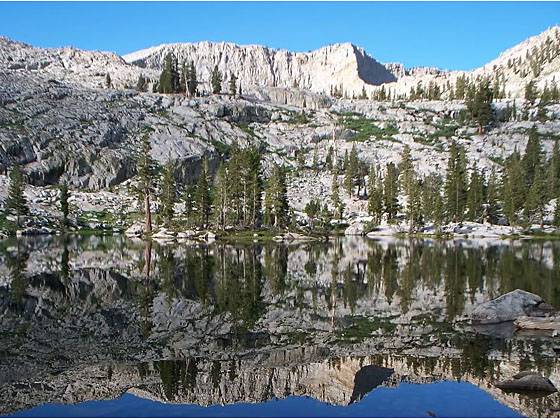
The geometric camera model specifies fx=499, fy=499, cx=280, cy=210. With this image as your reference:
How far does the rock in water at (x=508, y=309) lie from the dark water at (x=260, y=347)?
132cm

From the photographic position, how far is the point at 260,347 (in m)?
19.3

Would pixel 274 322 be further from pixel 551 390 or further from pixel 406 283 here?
pixel 406 283

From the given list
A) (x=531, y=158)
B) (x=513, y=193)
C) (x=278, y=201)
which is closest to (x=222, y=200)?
(x=278, y=201)

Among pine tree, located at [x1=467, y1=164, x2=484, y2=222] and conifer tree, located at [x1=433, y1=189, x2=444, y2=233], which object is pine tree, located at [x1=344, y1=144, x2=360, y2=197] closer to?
pine tree, located at [x1=467, y1=164, x2=484, y2=222]

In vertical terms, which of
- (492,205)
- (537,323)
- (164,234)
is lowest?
(537,323)

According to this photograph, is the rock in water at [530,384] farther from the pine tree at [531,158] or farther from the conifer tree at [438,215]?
the pine tree at [531,158]

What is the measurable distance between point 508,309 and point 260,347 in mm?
13766

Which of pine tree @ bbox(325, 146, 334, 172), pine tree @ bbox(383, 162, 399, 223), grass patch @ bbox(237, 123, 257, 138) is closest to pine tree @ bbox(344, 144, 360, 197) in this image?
pine tree @ bbox(325, 146, 334, 172)

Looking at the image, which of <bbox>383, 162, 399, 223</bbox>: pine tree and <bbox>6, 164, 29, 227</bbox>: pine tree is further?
<bbox>383, 162, 399, 223</bbox>: pine tree

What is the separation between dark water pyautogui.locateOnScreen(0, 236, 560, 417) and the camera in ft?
46.9

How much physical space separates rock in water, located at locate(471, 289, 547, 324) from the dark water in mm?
1325

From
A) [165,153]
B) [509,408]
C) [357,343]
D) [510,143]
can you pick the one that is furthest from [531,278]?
[510,143]

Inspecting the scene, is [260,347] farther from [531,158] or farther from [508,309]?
[531,158]

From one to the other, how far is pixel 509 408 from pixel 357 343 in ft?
23.0
